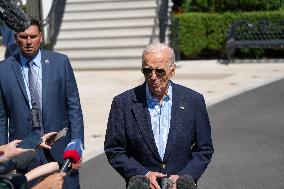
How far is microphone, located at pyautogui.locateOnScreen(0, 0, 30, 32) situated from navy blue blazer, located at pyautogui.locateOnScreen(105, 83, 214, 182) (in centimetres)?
125

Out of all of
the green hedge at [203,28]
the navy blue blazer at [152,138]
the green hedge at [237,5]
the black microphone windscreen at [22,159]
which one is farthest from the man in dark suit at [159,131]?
the green hedge at [237,5]

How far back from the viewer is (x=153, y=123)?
383cm

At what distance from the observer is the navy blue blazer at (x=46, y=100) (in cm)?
465

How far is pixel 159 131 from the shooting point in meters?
3.83

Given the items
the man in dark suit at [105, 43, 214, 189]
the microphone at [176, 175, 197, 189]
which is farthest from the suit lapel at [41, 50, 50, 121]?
the microphone at [176, 175, 197, 189]

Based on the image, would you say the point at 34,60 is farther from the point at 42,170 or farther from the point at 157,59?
the point at 42,170

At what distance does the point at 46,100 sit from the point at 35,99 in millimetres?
83

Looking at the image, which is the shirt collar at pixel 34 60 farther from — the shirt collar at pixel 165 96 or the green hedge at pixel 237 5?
the green hedge at pixel 237 5

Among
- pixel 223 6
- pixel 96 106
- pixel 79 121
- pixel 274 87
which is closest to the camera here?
pixel 79 121

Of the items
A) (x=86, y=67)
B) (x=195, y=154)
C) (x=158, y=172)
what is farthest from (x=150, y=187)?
(x=86, y=67)

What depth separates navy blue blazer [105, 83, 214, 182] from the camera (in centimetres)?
380

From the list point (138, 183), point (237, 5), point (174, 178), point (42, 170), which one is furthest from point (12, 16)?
point (237, 5)

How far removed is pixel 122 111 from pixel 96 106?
28.5 feet

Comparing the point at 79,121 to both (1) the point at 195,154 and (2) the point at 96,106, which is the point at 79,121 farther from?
(2) the point at 96,106
